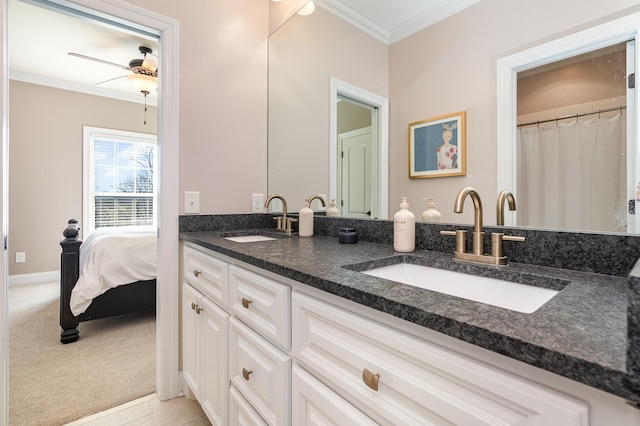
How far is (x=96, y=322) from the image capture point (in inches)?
107

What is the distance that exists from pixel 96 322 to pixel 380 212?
107 inches

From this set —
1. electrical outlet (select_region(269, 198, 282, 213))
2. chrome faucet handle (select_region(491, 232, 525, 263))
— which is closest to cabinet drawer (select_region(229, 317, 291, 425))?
chrome faucet handle (select_region(491, 232, 525, 263))

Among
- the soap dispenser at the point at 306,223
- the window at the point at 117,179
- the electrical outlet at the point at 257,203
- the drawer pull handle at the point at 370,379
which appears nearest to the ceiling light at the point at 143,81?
the window at the point at 117,179

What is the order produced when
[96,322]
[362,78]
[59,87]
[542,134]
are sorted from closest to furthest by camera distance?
[542,134] → [362,78] → [96,322] → [59,87]

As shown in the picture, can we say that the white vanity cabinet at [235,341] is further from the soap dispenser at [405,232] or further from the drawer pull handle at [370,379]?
the soap dispenser at [405,232]

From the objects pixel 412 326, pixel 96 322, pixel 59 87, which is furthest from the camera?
pixel 59 87

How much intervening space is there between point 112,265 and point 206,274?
1530 millimetres

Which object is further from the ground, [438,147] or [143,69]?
[143,69]

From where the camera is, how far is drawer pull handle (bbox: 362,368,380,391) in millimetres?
601

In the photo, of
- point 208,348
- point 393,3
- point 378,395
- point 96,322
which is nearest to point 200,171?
point 208,348

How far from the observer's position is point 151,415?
1.57 metres

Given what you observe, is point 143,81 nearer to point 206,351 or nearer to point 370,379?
point 206,351

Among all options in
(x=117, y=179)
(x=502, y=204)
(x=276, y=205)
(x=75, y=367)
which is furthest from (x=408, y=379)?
(x=117, y=179)

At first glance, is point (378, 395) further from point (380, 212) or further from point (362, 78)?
point (362, 78)
